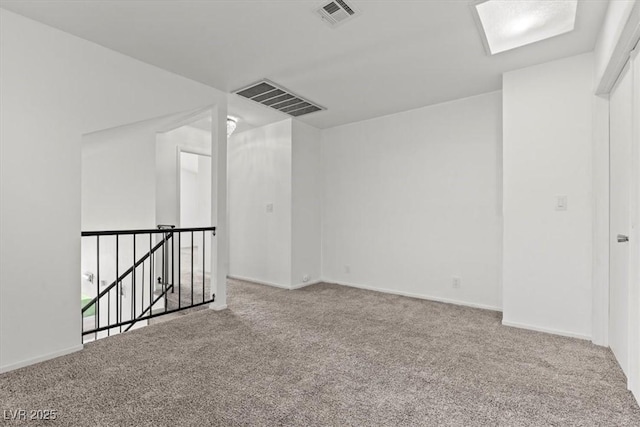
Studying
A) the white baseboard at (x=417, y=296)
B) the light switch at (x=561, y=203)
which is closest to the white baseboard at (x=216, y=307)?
the white baseboard at (x=417, y=296)

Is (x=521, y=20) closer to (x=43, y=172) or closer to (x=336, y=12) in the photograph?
(x=336, y=12)

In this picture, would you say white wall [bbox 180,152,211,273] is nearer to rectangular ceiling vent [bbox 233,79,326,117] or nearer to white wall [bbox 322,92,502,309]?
white wall [bbox 322,92,502,309]

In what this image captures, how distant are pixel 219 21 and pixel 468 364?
291 cm

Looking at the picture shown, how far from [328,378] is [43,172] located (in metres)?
2.38

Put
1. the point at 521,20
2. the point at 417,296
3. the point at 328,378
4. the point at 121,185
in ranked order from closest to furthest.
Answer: the point at 328,378, the point at 521,20, the point at 417,296, the point at 121,185

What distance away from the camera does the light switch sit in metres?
2.68

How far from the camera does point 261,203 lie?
4.79m

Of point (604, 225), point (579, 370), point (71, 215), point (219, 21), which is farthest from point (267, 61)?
point (579, 370)

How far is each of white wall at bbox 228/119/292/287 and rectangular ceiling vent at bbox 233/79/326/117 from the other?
1.37ft

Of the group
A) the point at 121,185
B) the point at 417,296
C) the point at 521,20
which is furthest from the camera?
the point at 121,185

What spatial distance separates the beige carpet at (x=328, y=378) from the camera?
63.3 inches

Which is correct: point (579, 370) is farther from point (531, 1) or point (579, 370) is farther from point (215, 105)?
point (215, 105)

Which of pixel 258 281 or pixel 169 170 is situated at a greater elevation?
pixel 169 170

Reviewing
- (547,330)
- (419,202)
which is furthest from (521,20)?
(547,330)
